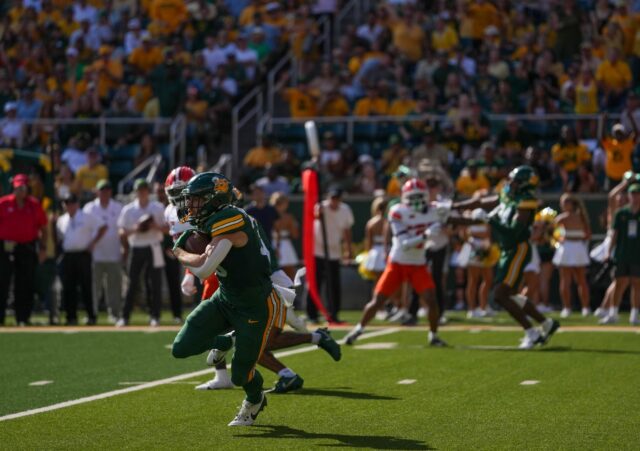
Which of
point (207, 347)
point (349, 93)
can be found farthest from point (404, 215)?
point (349, 93)

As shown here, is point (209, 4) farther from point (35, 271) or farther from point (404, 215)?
→ point (404, 215)

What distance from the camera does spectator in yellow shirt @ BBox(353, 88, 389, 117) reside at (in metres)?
22.6

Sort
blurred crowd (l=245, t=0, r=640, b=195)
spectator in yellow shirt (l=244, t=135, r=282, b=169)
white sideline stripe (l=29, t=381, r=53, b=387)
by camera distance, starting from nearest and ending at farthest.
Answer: white sideline stripe (l=29, t=381, r=53, b=387) < blurred crowd (l=245, t=0, r=640, b=195) < spectator in yellow shirt (l=244, t=135, r=282, b=169)

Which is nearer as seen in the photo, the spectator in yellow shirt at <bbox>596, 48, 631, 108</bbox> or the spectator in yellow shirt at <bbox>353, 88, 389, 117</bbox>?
the spectator in yellow shirt at <bbox>596, 48, 631, 108</bbox>

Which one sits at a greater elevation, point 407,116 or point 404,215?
point 407,116

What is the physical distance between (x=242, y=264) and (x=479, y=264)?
1127 centimetres

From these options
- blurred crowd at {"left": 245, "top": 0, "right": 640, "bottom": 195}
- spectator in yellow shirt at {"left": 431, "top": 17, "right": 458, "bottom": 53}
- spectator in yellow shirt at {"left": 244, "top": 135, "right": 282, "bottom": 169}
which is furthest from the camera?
spectator in yellow shirt at {"left": 431, "top": 17, "right": 458, "bottom": 53}

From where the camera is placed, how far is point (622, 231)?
57.3ft

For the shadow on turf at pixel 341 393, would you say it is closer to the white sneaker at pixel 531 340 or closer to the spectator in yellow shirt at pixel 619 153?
the white sneaker at pixel 531 340

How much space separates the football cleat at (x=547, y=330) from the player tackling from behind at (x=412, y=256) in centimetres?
103

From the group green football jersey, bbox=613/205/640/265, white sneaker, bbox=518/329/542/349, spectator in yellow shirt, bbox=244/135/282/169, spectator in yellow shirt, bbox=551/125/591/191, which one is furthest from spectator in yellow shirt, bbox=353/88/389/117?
white sneaker, bbox=518/329/542/349

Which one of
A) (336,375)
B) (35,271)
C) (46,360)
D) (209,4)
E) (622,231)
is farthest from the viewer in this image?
(209,4)

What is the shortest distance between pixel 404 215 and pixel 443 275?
3.34 meters

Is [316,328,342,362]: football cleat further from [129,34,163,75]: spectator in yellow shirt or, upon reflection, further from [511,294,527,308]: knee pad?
[129,34,163,75]: spectator in yellow shirt
